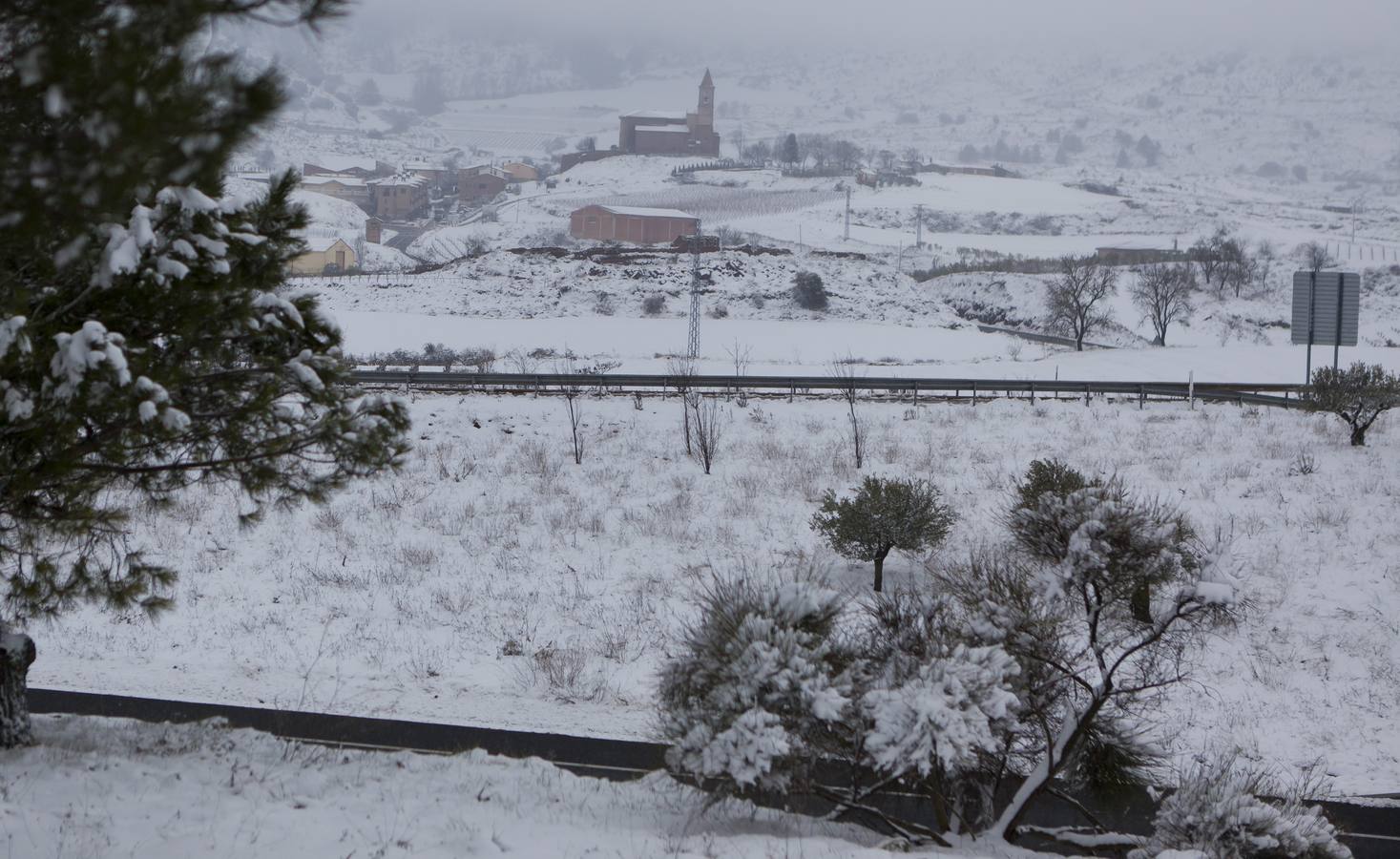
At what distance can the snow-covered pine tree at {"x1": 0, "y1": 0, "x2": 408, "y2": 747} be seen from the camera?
4.09 metres

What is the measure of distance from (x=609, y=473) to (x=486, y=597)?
24.9 feet

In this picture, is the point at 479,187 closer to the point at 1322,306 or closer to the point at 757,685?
the point at 1322,306

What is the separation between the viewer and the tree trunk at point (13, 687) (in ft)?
26.6

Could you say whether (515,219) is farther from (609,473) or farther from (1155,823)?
(1155,823)

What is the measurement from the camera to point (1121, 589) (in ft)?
26.9

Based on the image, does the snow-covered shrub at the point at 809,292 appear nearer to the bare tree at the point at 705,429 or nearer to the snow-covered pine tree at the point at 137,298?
the bare tree at the point at 705,429

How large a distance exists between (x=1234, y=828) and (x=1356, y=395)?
2105 centimetres

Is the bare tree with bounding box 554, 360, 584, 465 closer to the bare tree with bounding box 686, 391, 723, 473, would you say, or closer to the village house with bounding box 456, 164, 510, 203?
the bare tree with bounding box 686, 391, 723, 473

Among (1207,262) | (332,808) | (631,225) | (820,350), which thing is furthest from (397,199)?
(332,808)

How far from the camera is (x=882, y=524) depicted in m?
17.6

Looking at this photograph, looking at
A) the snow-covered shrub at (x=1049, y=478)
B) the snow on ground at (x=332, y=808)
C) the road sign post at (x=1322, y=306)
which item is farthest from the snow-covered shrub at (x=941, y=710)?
the road sign post at (x=1322, y=306)

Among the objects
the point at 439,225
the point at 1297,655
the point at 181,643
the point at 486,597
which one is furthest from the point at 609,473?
the point at 439,225

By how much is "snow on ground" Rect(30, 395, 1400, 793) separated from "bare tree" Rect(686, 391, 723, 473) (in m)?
0.40

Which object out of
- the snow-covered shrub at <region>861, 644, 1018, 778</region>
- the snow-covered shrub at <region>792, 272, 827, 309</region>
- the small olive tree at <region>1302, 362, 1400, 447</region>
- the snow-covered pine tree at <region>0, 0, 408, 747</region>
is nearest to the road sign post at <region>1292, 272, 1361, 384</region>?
the small olive tree at <region>1302, 362, 1400, 447</region>
